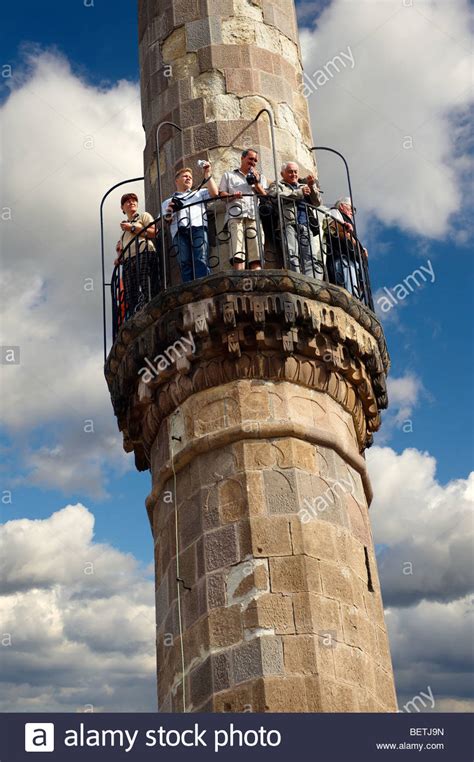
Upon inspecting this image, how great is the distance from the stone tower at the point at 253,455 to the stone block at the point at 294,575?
1 centimetres

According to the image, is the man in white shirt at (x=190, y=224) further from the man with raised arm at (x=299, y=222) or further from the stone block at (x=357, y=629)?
the stone block at (x=357, y=629)

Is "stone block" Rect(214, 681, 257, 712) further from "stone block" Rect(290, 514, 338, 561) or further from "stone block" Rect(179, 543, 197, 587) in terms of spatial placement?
"stone block" Rect(290, 514, 338, 561)

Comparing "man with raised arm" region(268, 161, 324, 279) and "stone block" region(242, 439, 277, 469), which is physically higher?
"man with raised arm" region(268, 161, 324, 279)

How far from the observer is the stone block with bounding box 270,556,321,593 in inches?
400

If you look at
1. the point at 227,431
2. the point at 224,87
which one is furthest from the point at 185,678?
the point at 224,87

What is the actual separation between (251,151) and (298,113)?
161 centimetres

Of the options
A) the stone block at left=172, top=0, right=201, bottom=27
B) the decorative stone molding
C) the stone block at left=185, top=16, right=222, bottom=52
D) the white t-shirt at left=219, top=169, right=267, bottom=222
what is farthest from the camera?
the stone block at left=172, top=0, right=201, bottom=27

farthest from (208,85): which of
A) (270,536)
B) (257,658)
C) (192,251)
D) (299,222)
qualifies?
(257,658)

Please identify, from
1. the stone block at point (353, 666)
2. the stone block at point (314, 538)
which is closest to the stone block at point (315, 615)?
the stone block at point (353, 666)

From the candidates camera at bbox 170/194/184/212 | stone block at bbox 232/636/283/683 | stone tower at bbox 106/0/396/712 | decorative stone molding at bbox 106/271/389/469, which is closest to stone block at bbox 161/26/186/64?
stone tower at bbox 106/0/396/712

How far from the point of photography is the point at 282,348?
37.3 ft

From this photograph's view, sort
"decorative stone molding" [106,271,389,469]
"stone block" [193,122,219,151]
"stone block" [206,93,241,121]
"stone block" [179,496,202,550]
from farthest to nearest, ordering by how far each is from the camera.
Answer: "stone block" [206,93,241,121], "stone block" [193,122,219,151], "decorative stone molding" [106,271,389,469], "stone block" [179,496,202,550]

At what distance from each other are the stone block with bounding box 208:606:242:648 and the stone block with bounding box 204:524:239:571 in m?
0.42
